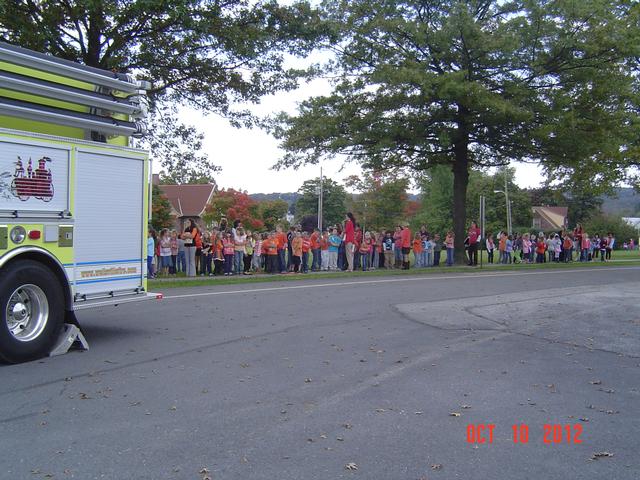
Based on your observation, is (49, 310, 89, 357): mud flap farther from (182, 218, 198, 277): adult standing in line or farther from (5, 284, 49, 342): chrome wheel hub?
(182, 218, 198, 277): adult standing in line

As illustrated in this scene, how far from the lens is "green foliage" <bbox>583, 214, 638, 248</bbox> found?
237 ft

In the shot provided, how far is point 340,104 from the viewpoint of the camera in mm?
24609

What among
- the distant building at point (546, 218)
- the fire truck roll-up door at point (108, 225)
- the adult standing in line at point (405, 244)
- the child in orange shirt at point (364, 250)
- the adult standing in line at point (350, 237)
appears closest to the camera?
the fire truck roll-up door at point (108, 225)

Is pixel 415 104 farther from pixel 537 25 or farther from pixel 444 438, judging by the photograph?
pixel 444 438

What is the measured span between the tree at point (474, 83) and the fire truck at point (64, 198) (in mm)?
13505

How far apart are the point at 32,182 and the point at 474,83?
57.9 feet

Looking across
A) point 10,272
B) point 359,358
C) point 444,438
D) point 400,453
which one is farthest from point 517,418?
point 10,272

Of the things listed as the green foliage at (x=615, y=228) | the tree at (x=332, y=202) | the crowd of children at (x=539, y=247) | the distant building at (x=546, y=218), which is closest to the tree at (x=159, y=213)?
the tree at (x=332, y=202)

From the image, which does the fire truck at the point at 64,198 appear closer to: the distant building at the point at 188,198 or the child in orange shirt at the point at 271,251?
the child in orange shirt at the point at 271,251

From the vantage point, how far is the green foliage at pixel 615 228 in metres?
72.3

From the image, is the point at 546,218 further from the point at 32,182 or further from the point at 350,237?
the point at 32,182
